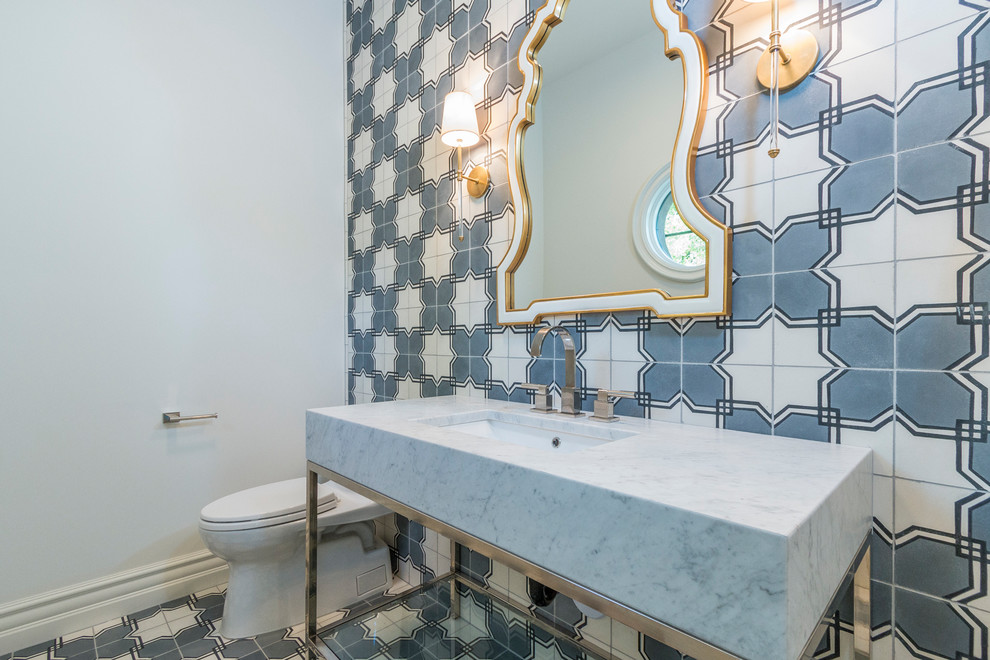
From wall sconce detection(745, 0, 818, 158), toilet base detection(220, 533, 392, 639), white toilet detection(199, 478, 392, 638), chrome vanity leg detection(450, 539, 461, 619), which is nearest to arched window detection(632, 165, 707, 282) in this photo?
wall sconce detection(745, 0, 818, 158)

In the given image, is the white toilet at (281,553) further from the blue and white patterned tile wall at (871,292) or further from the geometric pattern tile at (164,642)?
the blue and white patterned tile wall at (871,292)

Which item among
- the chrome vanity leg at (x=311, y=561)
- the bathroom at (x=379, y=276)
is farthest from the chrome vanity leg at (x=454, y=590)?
the chrome vanity leg at (x=311, y=561)

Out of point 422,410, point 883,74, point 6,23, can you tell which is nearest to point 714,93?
point 883,74

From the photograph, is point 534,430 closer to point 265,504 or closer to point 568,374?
point 568,374

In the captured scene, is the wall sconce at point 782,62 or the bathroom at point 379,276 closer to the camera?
the bathroom at point 379,276

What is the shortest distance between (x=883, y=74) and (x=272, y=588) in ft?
6.92

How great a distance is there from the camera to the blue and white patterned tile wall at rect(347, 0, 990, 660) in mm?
757

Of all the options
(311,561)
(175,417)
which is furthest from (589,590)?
(175,417)

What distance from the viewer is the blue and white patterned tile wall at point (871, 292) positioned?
0.76 m

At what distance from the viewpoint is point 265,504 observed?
Answer: 63.0 inches

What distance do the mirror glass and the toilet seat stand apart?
3.23 ft

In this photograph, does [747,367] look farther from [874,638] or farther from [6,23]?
[6,23]

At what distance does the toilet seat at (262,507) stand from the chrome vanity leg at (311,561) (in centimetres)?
24

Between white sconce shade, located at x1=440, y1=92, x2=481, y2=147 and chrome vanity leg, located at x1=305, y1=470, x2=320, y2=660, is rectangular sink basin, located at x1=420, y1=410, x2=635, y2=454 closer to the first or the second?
chrome vanity leg, located at x1=305, y1=470, x2=320, y2=660
